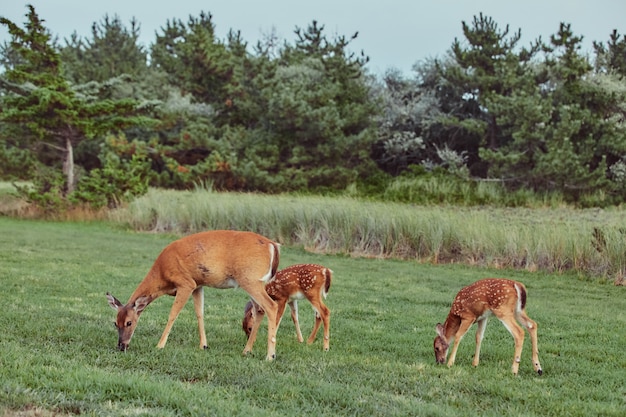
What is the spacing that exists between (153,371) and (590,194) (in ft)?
85.1

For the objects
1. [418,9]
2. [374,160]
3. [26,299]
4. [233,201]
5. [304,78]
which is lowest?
[26,299]

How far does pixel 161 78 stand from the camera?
3906cm

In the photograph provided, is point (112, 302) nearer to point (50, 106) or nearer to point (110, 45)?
point (50, 106)

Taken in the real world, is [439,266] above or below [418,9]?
below

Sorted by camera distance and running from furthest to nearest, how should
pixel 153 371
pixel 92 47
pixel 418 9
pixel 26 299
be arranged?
pixel 92 47 → pixel 418 9 → pixel 26 299 → pixel 153 371

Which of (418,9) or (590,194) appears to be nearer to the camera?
(590,194)

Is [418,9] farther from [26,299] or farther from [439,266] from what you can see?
[26,299]

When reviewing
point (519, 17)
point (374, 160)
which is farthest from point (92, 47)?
point (519, 17)

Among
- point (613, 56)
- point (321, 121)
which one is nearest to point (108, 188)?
point (321, 121)

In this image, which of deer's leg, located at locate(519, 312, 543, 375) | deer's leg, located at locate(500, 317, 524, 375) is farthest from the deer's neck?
deer's leg, located at locate(519, 312, 543, 375)

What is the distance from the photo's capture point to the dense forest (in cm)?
2558

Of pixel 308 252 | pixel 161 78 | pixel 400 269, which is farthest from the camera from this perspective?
pixel 161 78

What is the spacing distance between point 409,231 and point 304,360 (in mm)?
10387

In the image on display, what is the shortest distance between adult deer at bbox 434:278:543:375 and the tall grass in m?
7.62
